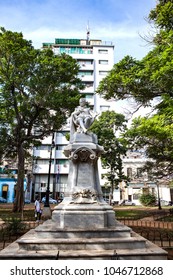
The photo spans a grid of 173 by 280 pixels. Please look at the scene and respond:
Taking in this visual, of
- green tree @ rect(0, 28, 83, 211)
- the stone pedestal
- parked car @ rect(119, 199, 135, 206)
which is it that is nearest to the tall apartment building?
parked car @ rect(119, 199, 135, 206)

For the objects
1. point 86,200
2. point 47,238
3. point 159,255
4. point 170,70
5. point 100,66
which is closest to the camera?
point 159,255

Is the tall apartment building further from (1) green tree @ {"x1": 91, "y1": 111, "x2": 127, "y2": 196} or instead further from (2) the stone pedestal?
(2) the stone pedestal

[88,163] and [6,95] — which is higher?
[6,95]

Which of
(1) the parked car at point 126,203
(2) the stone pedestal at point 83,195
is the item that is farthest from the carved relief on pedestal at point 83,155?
(1) the parked car at point 126,203

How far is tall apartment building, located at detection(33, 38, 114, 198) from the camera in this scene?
50219mm

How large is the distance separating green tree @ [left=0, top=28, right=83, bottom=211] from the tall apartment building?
2433 centimetres

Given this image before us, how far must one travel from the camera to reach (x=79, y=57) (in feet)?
180

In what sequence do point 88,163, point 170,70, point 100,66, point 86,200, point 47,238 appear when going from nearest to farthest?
point 47,238 → point 86,200 → point 88,163 → point 170,70 → point 100,66

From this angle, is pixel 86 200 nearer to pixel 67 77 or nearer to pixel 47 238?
pixel 47 238

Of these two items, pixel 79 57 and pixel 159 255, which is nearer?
pixel 159 255

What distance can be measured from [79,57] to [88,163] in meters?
50.1

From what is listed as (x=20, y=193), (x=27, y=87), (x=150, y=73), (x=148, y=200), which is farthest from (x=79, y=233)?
(x=148, y=200)

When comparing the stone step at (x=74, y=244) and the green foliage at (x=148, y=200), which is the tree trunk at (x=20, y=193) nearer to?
the stone step at (x=74, y=244)

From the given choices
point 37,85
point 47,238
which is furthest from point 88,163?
point 37,85
